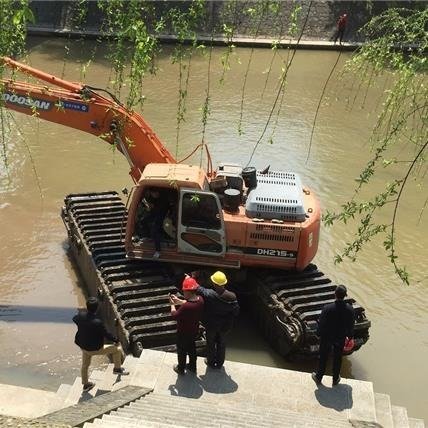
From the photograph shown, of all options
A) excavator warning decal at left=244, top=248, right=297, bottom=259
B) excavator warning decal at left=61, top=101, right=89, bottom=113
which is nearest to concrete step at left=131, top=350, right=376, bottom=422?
excavator warning decal at left=244, top=248, right=297, bottom=259

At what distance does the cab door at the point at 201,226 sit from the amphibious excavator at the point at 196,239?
0.05 feet

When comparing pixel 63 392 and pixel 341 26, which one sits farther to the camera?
pixel 341 26

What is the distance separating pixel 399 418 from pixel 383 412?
0.23 meters

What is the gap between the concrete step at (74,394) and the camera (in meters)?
7.20

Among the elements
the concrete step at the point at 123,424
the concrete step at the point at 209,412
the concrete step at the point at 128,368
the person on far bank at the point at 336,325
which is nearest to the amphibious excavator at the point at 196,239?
the concrete step at the point at 128,368

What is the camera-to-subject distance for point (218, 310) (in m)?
7.27

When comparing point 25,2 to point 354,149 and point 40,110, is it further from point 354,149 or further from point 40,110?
point 354,149

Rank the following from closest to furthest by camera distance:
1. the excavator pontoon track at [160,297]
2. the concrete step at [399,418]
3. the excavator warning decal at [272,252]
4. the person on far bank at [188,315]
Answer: the person on far bank at [188,315] < the concrete step at [399,418] < the excavator pontoon track at [160,297] < the excavator warning decal at [272,252]

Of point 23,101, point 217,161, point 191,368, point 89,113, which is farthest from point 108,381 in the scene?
point 217,161

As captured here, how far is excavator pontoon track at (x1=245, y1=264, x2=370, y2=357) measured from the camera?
8602 mm

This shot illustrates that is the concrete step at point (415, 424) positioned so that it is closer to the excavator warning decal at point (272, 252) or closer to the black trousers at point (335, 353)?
the black trousers at point (335, 353)

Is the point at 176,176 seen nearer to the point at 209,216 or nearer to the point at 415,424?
the point at 209,216

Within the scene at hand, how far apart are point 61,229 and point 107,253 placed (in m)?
3.17

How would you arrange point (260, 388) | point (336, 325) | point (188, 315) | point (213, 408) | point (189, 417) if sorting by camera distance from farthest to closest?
point (260, 388) → point (336, 325) → point (188, 315) → point (213, 408) → point (189, 417)
